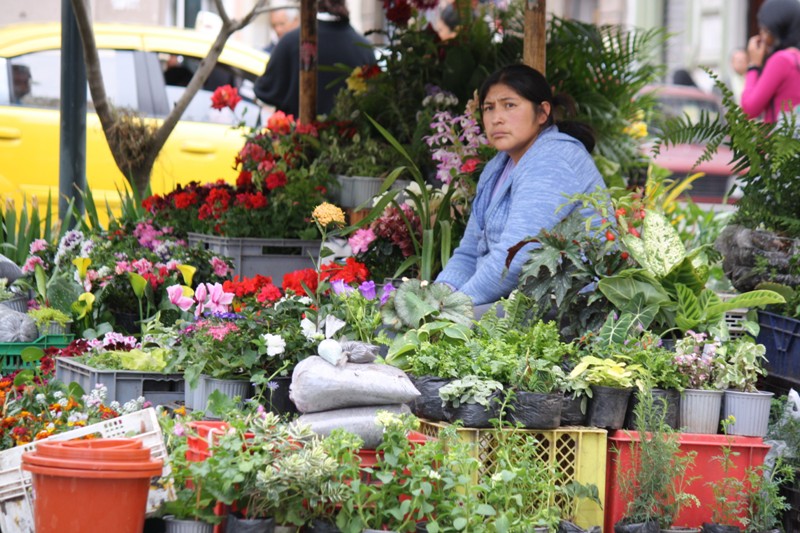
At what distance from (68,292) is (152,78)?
3837mm

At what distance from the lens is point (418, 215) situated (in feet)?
17.5

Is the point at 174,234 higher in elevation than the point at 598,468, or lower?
higher

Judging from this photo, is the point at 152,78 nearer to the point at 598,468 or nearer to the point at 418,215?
the point at 418,215

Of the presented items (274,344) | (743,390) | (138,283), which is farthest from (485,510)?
(138,283)

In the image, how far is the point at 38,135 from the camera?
7953mm

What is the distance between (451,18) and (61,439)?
5249 millimetres

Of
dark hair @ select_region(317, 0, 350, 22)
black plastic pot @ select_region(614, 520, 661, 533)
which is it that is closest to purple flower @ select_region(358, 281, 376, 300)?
black plastic pot @ select_region(614, 520, 661, 533)

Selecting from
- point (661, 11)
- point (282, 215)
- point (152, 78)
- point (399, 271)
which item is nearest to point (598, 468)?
point (399, 271)

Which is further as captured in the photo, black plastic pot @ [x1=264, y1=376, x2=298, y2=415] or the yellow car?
the yellow car

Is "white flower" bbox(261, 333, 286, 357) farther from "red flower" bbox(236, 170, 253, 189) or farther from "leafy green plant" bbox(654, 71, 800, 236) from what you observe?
"red flower" bbox(236, 170, 253, 189)

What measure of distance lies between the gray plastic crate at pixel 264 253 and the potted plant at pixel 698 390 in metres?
2.31

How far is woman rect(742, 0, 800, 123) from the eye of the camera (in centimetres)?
699

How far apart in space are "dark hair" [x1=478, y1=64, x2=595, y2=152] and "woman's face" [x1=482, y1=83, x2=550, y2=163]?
19 millimetres

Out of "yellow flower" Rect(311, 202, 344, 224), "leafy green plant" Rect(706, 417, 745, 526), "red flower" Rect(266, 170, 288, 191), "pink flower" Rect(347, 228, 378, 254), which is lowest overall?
"leafy green plant" Rect(706, 417, 745, 526)
